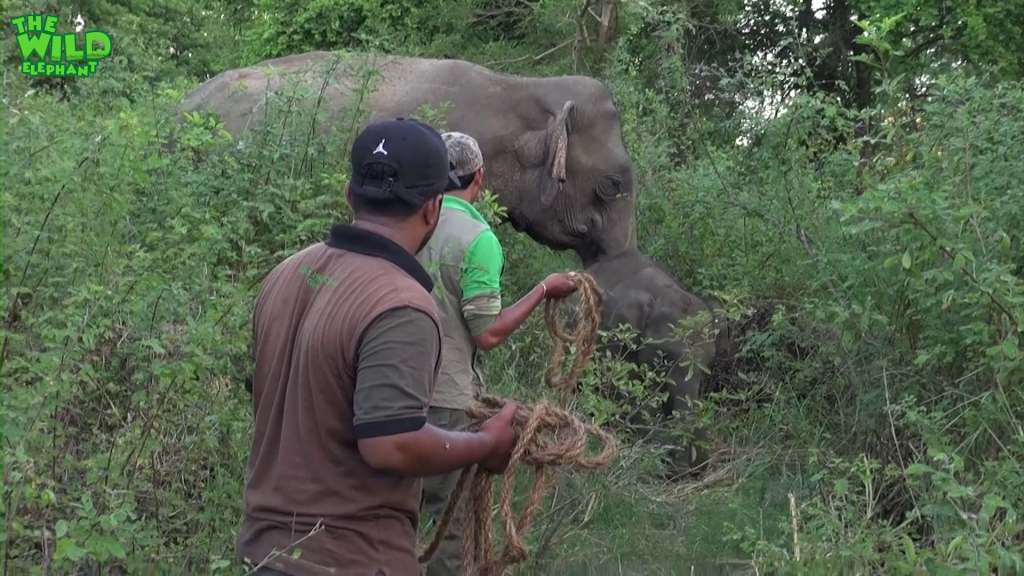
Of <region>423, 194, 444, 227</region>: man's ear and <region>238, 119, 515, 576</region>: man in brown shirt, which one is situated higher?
<region>423, 194, 444, 227</region>: man's ear

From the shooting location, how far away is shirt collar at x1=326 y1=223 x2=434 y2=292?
3488 millimetres

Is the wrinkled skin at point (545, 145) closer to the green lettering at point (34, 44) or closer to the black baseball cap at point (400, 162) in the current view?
the green lettering at point (34, 44)

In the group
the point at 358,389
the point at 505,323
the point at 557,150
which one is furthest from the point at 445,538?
the point at 557,150

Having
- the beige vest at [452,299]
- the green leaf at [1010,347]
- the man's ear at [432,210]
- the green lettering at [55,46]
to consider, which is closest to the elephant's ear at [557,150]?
the green lettering at [55,46]

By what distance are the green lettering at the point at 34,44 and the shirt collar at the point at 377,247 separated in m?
3.94

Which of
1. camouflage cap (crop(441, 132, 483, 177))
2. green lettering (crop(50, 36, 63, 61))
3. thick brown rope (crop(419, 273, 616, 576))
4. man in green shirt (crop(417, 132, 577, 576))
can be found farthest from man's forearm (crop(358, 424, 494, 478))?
green lettering (crop(50, 36, 63, 61))

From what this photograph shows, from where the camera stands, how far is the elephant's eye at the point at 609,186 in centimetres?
1108

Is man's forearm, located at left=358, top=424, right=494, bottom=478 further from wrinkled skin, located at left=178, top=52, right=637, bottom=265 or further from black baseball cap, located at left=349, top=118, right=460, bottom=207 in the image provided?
wrinkled skin, located at left=178, top=52, right=637, bottom=265

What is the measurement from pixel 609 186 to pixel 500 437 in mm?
7523

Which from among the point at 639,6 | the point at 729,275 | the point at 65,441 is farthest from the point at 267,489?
the point at 639,6

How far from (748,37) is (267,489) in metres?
15.7

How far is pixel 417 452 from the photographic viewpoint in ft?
10.9

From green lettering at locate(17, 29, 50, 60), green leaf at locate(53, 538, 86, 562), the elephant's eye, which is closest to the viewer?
green leaf at locate(53, 538, 86, 562)

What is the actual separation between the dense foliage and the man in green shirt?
2.68 feet
